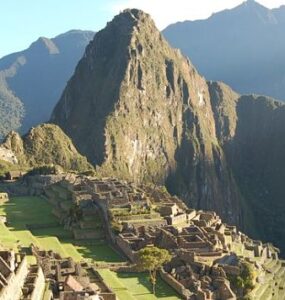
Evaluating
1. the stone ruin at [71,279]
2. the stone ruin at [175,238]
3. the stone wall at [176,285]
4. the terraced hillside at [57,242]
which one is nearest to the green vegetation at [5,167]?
the terraced hillside at [57,242]

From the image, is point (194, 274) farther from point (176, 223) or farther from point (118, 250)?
point (176, 223)

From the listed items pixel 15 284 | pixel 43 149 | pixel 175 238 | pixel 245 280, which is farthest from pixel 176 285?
pixel 43 149

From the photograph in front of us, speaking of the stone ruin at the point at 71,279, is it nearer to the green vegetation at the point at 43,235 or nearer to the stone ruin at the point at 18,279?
the stone ruin at the point at 18,279

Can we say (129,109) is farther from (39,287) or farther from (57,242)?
(39,287)

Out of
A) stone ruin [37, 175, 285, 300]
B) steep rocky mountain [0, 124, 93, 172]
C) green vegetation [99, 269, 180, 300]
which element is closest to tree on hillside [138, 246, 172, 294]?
green vegetation [99, 269, 180, 300]

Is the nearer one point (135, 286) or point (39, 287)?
point (39, 287)

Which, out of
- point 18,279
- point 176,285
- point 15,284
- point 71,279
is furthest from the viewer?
point 176,285

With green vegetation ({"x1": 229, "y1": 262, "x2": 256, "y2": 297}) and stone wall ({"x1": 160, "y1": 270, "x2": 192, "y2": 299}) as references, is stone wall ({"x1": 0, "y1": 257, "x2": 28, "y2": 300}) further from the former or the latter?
green vegetation ({"x1": 229, "y1": 262, "x2": 256, "y2": 297})

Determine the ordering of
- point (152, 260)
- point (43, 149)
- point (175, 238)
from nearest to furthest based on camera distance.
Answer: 1. point (152, 260)
2. point (175, 238)
3. point (43, 149)
